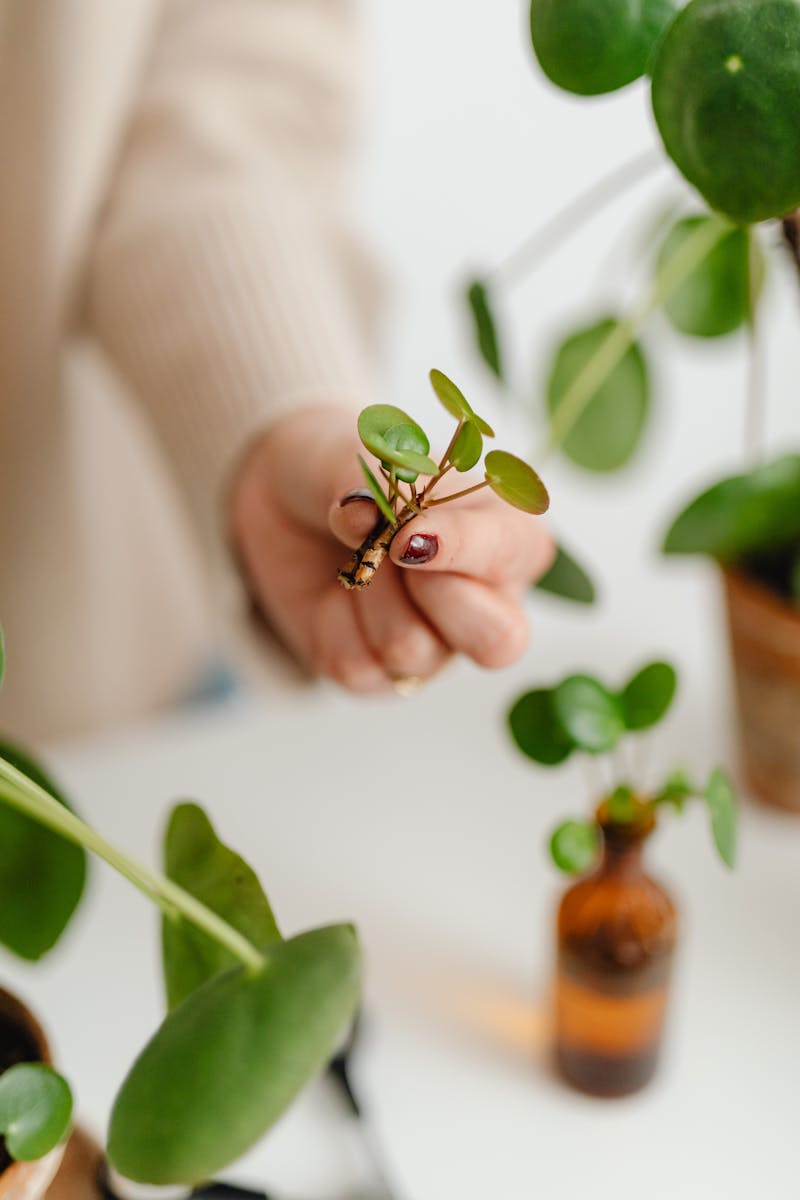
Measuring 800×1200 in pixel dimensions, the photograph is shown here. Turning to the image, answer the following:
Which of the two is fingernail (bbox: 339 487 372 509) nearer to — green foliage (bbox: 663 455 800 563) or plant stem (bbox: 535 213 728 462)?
plant stem (bbox: 535 213 728 462)

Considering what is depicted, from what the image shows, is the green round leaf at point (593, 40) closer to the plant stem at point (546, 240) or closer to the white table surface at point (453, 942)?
the white table surface at point (453, 942)

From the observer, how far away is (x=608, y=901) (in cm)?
50

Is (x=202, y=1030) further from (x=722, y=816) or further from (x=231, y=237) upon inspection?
(x=231, y=237)

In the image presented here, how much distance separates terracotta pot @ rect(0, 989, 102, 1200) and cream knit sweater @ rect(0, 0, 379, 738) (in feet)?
0.99

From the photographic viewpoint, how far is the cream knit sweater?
646 mm

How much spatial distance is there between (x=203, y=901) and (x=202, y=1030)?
0.17ft

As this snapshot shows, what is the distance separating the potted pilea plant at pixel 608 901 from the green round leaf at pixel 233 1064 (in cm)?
17

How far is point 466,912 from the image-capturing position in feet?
2.00

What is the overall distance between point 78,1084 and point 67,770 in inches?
8.5

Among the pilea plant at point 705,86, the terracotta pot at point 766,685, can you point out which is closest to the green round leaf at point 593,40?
the pilea plant at point 705,86

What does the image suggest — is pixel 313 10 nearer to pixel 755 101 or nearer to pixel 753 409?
pixel 753 409

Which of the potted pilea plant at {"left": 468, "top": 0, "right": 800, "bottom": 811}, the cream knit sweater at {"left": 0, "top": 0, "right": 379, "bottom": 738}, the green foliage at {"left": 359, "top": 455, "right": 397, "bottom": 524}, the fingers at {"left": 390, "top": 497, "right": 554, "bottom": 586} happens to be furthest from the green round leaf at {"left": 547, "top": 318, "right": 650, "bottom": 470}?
the green foliage at {"left": 359, "top": 455, "right": 397, "bottom": 524}

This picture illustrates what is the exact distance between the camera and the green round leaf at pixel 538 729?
1.43 feet

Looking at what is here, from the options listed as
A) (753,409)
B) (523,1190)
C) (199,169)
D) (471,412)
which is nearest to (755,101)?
(471,412)
